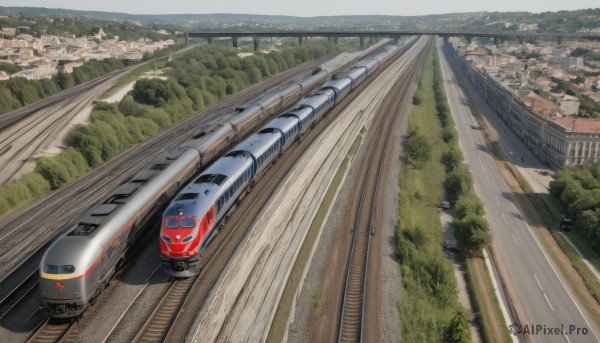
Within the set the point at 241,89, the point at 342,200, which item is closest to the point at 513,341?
the point at 342,200

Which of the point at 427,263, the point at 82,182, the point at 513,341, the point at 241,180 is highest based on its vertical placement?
the point at 241,180

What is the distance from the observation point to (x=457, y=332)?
79.6 ft

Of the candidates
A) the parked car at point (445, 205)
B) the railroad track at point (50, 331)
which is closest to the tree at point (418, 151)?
the parked car at point (445, 205)

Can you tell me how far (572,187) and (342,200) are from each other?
1123 inches

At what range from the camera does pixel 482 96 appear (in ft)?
393

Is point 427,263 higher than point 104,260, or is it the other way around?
point 104,260

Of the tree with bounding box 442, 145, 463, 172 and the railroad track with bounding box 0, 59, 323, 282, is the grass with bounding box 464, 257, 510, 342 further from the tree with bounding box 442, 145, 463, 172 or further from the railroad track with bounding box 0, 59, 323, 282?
the railroad track with bounding box 0, 59, 323, 282

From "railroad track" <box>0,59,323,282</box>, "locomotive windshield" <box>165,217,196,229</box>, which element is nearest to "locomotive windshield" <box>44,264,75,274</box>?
"locomotive windshield" <box>165,217,196,229</box>

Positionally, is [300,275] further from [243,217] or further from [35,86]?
[35,86]

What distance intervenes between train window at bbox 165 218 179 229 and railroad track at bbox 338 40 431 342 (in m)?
9.36

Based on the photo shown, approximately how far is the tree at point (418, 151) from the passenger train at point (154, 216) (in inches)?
804

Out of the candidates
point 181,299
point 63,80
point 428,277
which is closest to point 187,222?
point 181,299

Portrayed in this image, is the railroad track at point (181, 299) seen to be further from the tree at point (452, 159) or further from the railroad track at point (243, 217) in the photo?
the tree at point (452, 159)

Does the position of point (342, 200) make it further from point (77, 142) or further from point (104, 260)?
point (77, 142)
